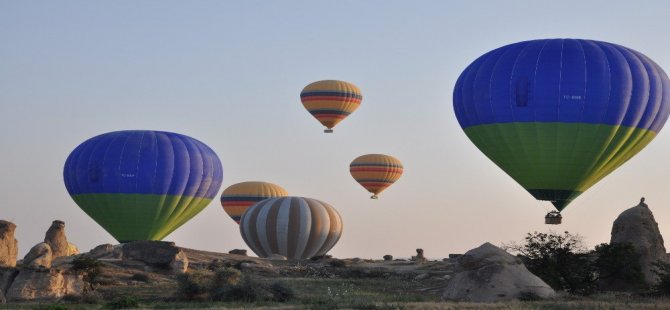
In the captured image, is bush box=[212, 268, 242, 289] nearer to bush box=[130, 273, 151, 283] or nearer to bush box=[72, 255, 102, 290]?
bush box=[72, 255, 102, 290]

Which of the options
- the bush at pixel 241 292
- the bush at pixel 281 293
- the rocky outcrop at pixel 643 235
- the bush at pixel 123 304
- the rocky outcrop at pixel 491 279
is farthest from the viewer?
the rocky outcrop at pixel 643 235

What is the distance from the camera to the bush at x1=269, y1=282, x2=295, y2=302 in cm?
5097

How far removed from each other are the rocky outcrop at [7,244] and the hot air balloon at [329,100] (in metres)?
61.8

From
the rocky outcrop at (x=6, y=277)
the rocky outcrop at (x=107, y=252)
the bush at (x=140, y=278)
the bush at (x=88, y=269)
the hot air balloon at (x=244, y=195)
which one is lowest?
the rocky outcrop at (x=6, y=277)

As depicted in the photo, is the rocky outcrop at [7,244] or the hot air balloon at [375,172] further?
the hot air balloon at [375,172]

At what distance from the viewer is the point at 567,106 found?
7050 cm

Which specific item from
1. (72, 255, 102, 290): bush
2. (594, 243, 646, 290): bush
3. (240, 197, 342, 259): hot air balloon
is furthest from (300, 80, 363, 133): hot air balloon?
Result: (594, 243, 646, 290): bush

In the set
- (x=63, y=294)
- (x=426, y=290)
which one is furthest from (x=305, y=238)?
(x=63, y=294)

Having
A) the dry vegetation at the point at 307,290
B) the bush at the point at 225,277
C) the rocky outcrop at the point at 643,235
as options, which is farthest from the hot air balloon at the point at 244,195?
the rocky outcrop at the point at 643,235

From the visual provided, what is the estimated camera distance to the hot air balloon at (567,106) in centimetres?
7012

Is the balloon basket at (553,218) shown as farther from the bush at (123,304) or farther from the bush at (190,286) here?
the bush at (123,304)

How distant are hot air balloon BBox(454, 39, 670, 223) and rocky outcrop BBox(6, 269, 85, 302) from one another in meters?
30.3

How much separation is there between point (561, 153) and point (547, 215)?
5302 mm

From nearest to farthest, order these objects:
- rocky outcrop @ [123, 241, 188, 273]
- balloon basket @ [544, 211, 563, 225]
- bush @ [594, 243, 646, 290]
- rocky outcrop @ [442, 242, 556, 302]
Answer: rocky outcrop @ [442, 242, 556, 302], bush @ [594, 243, 646, 290], rocky outcrop @ [123, 241, 188, 273], balloon basket @ [544, 211, 563, 225]
